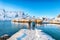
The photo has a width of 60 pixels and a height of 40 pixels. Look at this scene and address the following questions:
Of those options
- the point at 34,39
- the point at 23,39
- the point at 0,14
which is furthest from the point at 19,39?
the point at 0,14

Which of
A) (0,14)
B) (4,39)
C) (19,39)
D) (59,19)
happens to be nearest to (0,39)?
(4,39)

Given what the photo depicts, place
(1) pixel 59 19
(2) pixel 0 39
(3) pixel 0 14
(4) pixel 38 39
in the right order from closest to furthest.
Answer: (4) pixel 38 39, (2) pixel 0 39, (1) pixel 59 19, (3) pixel 0 14

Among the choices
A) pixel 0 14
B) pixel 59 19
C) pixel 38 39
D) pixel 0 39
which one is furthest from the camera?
pixel 0 14

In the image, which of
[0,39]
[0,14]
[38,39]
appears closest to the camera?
[38,39]

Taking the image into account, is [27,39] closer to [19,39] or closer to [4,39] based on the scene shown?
[19,39]

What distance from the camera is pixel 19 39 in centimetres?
416

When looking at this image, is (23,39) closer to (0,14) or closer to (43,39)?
(43,39)

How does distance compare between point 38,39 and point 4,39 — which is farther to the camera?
point 4,39

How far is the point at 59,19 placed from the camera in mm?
26094

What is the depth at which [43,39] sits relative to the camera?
4145 mm

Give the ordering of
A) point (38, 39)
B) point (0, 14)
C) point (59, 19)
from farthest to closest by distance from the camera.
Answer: point (0, 14), point (59, 19), point (38, 39)

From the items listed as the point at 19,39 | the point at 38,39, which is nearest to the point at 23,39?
the point at 19,39

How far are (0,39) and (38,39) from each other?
5.13 ft

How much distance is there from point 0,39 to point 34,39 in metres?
1.43
